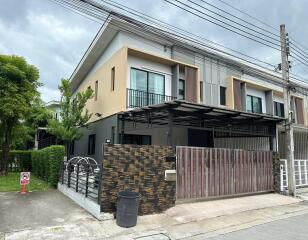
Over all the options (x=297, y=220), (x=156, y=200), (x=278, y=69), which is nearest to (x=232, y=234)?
(x=156, y=200)

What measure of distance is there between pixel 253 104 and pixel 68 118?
13.4 m

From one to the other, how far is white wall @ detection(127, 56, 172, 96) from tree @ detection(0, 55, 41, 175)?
6022mm

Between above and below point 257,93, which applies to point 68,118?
below

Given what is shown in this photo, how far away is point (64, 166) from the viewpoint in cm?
1129

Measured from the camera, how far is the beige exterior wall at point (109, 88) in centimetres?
1248

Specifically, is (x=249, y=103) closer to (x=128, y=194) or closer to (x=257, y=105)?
(x=257, y=105)

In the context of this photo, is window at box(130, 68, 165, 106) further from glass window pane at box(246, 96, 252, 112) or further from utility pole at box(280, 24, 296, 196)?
glass window pane at box(246, 96, 252, 112)

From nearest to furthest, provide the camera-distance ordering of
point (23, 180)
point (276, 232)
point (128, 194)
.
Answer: point (276, 232), point (128, 194), point (23, 180)

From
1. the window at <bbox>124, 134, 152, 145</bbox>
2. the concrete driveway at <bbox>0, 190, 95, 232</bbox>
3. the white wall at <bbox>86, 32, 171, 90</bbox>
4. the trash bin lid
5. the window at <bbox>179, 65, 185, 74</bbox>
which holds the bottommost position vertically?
the concrete driveway at <bbox>0, 190, 95, 232</bbox>

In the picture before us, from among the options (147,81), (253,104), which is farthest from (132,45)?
(253,104)

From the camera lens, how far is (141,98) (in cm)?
1334

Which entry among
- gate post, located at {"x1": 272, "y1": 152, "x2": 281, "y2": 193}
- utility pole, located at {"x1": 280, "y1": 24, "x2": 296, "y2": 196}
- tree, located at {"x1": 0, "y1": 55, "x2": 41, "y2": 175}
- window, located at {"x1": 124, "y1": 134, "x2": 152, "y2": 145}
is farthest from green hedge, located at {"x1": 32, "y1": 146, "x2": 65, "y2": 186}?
utility pole, located at {"x1": 280, "y1": 24, "x2": 296, "y2": 196}

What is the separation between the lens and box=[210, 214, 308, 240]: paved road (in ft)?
20.4

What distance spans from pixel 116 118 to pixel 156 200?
555 centimetres
